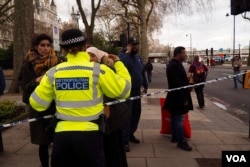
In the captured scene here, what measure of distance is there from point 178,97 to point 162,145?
0.95m

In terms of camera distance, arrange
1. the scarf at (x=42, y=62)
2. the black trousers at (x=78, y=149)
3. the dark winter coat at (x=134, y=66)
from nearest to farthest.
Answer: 1. the black trousers at (x=78, y=149)
2. the scarf at (x=42, y=62)
3. the dark winter coat at (x=134, y=66)

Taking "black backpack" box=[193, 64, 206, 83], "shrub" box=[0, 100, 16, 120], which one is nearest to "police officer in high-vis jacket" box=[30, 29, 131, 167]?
"shrub" box=[0, 100, 16, 120]

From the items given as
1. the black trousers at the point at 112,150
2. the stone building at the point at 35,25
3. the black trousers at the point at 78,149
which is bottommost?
the black trousers at the point at 112,150

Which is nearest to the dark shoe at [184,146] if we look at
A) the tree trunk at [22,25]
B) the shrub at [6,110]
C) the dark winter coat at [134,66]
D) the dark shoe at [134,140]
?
the dark shoe at [134,140]

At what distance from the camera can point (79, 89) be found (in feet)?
9.13

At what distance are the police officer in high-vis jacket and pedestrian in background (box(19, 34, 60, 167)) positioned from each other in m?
1.17

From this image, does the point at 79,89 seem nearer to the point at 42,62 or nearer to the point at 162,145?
the point at 42,62

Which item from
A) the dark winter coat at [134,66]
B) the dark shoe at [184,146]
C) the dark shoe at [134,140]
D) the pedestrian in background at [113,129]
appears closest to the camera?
the pedestrian in background at [113,129]

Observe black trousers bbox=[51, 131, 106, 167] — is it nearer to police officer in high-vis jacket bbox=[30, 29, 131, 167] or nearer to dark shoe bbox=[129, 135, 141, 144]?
police officer in high-vis jacket bbox=[30, 29, 131, 167]

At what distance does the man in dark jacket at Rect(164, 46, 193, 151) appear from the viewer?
18.9 feet

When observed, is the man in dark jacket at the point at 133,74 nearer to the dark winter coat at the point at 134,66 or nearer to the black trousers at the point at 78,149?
the dark winter coat at the point at 134,66

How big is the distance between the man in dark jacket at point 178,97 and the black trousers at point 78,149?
3.08 metres

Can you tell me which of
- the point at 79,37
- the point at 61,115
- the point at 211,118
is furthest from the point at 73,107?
the point at 211,118

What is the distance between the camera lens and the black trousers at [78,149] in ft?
9.12
